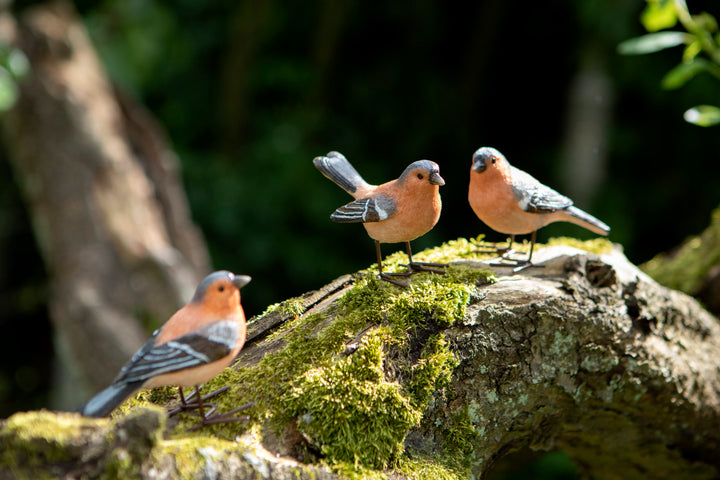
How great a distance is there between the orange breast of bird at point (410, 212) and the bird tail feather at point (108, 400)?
1.06 m

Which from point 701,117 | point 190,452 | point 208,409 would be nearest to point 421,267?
point 208,409

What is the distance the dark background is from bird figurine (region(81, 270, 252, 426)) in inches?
170

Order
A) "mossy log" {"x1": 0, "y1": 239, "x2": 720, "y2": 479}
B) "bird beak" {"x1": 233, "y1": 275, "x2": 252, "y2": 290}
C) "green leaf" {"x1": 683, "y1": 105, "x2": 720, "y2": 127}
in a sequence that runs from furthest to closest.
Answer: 1. "green leaf" {"x1": 683, "y1": 105, "x2": 720, "y2": 127}
2. "bird beak" {"x1": 233, "y1": 275, "x2": 252, "y2": 290}
3. "mossy log" {"x1": 0, "y1": 239, "x2": 720, "y2": 479}

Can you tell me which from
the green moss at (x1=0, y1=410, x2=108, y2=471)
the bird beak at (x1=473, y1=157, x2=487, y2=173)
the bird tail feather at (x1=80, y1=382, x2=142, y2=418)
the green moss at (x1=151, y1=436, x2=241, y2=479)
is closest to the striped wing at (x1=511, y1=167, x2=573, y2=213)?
the bird beak at (x1=473, y1=157, x2=487, y2=173)

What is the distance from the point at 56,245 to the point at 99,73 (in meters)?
1.53

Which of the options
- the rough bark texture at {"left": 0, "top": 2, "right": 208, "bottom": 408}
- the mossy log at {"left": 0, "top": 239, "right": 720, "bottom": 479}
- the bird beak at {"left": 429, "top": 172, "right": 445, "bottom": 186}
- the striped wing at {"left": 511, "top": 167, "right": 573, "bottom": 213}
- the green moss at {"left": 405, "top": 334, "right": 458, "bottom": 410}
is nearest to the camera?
the mossy log at {"left": 0, "top": 239, "right": 720, "bottom": 479}

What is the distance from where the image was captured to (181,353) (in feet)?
5.57

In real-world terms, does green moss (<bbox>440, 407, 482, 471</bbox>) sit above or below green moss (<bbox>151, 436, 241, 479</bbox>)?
below

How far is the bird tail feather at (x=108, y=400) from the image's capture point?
5.35 ft

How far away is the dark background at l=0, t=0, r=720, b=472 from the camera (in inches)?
244

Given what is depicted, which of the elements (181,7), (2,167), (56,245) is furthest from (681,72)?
(2,167)

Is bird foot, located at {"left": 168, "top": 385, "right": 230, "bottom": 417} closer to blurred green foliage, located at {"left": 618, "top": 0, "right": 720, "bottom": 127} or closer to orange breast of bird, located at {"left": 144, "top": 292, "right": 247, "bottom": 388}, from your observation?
orange breast of bird, located at {"left": 144, "top": 292, "right": 247, "bottom": 388}

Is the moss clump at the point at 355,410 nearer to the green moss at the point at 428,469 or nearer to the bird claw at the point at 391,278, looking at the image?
the green moss at the point at 428,469

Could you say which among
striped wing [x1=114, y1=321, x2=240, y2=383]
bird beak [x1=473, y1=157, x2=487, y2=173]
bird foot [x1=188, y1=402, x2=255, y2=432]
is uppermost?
bird beak [x1=473, y1=157, x2=487, y2=173]
